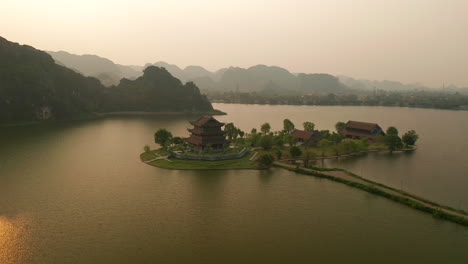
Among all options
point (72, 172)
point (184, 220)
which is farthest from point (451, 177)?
point (72, 172)

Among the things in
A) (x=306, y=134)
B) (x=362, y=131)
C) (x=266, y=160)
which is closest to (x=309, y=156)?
(x=266, y=160)

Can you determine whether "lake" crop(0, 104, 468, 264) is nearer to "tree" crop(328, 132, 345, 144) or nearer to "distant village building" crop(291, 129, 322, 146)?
"distant village building" crop(291, 129, 322, 146)

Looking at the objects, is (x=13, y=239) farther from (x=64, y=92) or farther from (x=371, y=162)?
(x=64, y=92)

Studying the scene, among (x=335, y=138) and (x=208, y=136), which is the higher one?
(x=208, y=136)

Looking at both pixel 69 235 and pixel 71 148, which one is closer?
pixel 69 235

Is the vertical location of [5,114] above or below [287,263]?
above

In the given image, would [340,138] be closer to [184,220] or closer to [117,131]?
[184,220]
